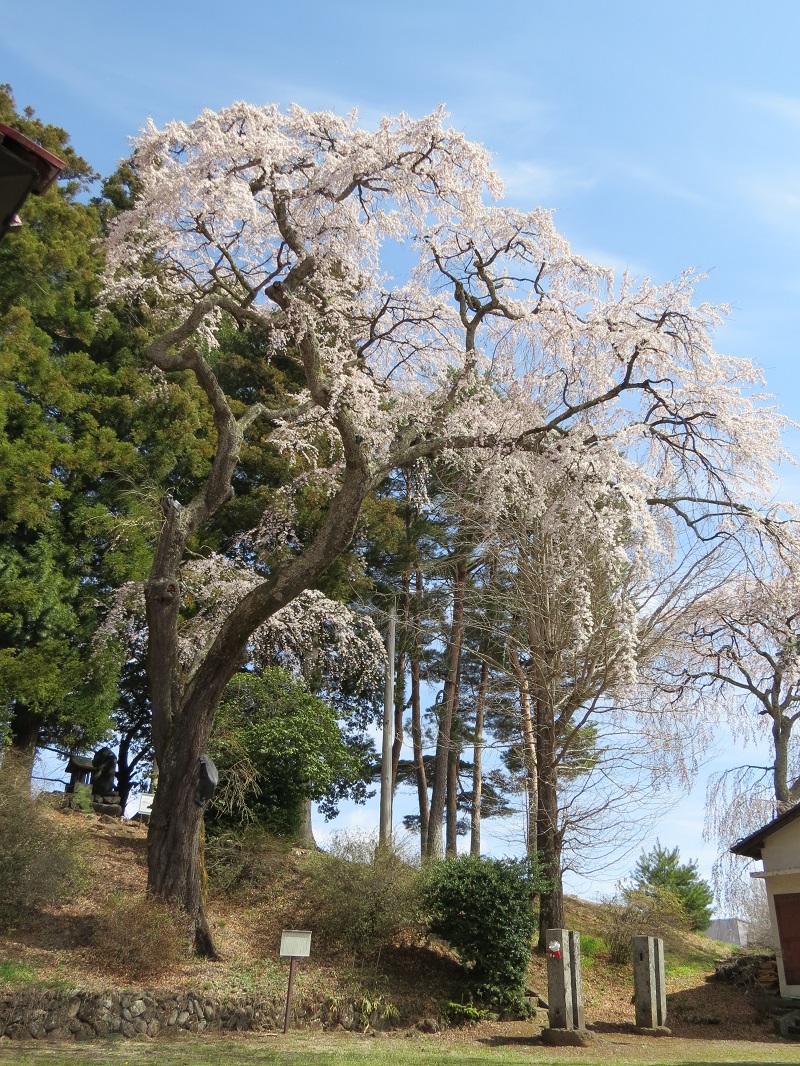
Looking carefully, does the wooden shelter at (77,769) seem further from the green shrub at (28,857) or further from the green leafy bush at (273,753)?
the green shrub at (28,857)

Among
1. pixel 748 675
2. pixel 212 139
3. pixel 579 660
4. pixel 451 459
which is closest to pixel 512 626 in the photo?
pixel 579 660

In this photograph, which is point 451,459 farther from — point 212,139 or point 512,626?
point 212,139

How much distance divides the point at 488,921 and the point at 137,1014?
5.04 meters

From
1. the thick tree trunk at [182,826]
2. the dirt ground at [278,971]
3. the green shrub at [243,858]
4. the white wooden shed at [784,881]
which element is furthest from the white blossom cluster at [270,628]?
the white wooden shed at [784,881]

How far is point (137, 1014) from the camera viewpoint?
977 cm

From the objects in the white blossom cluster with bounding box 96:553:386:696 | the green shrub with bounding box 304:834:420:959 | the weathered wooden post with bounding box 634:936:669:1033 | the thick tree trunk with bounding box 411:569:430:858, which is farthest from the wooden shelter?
the weathered wooden post with bounding box 634:936:669:1033

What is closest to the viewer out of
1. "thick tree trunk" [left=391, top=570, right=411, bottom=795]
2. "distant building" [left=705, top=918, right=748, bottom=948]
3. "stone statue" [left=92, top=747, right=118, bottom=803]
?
"thick tree trunk" [left=391, top=570, right=411, bottom=795]

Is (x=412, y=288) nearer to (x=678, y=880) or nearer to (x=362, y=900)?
(x=362, y=900)

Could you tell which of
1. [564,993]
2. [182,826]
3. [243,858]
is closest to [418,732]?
[243,858]

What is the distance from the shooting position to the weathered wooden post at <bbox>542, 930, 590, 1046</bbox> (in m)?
11.2

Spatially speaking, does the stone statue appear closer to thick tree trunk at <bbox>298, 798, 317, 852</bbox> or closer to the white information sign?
thick tree trunk at <bbox>298, 798, 317, 852</bbox>

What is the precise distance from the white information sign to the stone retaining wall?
1007mm

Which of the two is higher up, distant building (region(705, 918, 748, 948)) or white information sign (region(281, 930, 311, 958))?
distant building (region(705, 918, 748, 948))

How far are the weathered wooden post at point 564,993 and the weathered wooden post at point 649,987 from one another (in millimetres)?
1048
